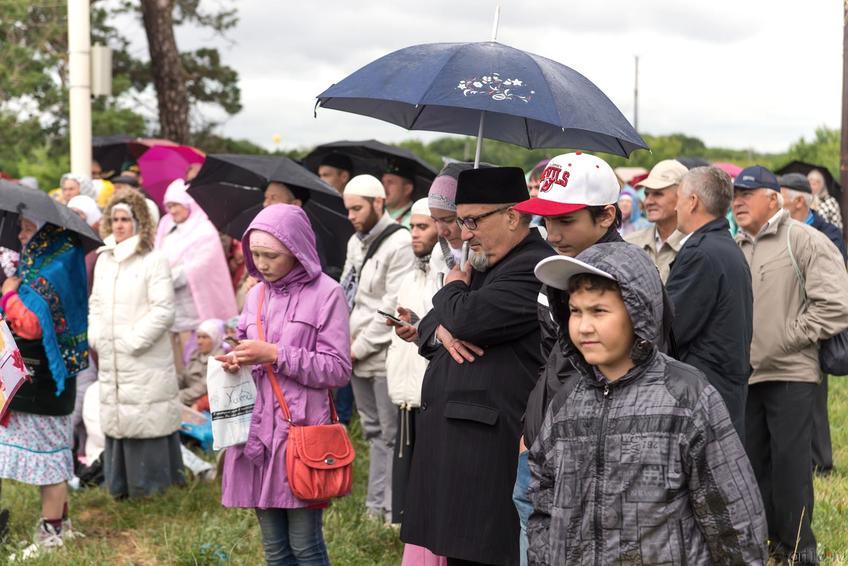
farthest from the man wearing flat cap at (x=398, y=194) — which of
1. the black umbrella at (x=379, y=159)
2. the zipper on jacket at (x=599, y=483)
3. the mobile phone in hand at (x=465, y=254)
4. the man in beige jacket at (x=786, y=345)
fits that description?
the zipper on jacket at (x=599, y=483)

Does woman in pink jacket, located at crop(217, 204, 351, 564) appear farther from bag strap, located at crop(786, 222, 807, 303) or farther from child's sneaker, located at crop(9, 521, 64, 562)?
bag strap, located at crop(786, 222, 807, 303)

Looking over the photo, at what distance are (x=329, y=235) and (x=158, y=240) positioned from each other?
1.97 m

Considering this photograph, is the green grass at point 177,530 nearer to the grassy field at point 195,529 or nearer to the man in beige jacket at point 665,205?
the grassy field at point 195,529

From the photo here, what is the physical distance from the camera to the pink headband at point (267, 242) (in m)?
4.61

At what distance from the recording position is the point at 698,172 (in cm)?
515

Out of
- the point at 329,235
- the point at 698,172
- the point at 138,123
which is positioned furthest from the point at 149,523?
the point at 138,123

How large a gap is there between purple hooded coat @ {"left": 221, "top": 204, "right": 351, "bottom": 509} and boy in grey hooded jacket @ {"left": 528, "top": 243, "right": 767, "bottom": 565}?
170cm

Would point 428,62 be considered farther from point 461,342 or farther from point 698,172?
point 698,172

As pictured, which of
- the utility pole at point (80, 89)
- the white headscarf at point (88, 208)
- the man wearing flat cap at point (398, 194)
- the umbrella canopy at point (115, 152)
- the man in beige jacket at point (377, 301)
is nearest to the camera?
the man in beige jacket at point (377, 301)

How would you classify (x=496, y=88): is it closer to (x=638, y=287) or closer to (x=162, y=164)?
(x=638, y=287)

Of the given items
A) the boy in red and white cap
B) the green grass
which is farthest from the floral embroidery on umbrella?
the green grass

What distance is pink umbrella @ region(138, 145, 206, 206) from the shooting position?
11195 mm

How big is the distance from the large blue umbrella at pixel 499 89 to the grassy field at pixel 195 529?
2476 millimetres

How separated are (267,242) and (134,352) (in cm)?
272
